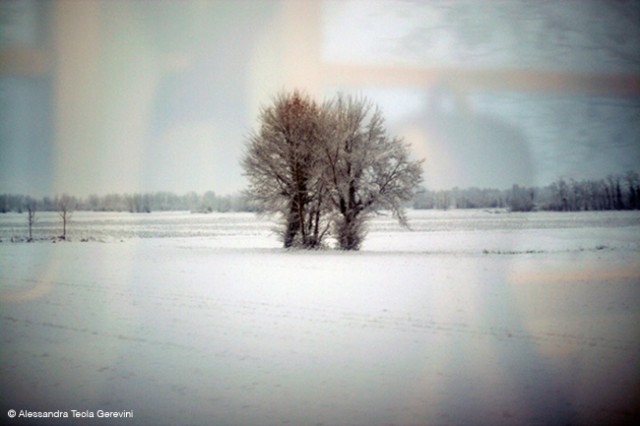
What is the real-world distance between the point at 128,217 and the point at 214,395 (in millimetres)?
61071

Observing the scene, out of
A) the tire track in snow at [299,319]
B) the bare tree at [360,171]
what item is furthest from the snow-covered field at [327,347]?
the bare tree at [360,171]

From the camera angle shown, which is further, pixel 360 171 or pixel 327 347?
pixel 360 171

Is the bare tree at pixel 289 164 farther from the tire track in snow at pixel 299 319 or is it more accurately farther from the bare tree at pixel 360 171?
the tire track in snow at pixel 299 319

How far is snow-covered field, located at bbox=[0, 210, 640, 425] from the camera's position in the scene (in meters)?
5.30

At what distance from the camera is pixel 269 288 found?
40.3ft

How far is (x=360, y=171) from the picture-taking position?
23281mm

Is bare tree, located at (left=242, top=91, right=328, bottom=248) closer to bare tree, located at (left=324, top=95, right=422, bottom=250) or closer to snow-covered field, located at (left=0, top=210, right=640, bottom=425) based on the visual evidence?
bare tree, located at (left=324, top=95, right=422, bottom=250)

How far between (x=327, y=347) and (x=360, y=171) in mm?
16856

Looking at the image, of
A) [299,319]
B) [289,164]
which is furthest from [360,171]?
[299,319]

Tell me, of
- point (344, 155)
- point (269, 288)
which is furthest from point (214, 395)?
point (344, 155)

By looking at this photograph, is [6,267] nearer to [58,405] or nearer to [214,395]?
[58,405]

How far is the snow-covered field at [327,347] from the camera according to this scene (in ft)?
17.4

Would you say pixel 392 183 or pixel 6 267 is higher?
pixel 392 183

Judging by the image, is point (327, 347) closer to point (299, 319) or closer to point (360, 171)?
point (299, 319)
